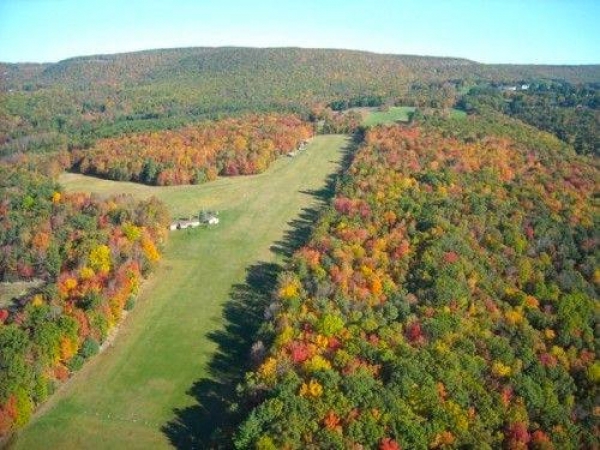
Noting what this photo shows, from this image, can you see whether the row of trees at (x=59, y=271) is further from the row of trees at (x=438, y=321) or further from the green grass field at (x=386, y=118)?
the green grass field at (x=386, y=118)

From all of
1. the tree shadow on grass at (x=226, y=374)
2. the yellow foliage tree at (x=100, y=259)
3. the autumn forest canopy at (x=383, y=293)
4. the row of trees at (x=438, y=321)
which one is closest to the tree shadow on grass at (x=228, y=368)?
the tree shadow on grass at (x=226, y=374)

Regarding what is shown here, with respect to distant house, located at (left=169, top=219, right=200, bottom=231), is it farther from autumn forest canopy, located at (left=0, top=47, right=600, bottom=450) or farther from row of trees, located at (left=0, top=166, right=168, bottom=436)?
row of trees, located at (left=0, top=166, right=168, bottom=436)

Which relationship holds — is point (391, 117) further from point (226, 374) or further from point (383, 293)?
point (226, 374)

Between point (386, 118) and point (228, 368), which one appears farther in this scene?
point (386, 118)

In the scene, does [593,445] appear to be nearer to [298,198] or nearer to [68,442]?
[68,442]

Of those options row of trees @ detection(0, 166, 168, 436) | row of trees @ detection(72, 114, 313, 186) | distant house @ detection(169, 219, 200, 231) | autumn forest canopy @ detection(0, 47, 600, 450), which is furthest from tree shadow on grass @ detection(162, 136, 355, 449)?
row of trees @ detection(72, 114, 313, 186)

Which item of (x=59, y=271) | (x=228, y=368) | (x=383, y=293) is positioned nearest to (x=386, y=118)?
(x=383, y=293)
